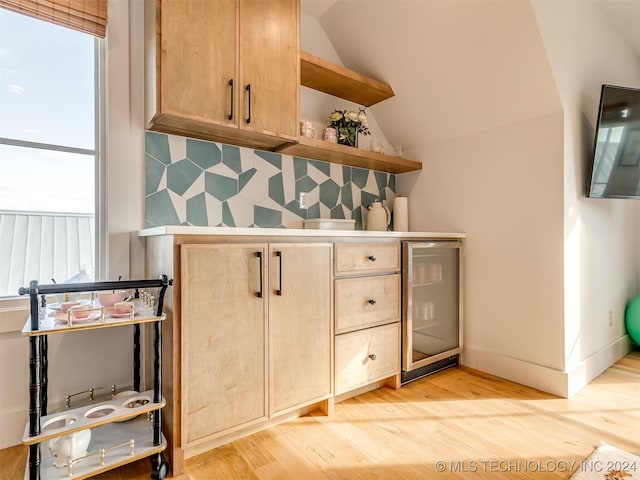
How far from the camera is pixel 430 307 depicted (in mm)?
2367

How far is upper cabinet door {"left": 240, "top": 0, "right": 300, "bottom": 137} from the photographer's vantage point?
5.82ft

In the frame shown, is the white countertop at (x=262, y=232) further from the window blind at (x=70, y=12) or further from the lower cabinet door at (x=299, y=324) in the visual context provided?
the window blind at (x=70, y=12)

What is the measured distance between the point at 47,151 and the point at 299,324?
4.84ft

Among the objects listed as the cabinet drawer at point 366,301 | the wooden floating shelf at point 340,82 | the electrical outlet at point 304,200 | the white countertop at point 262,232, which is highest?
the wooden floating shelf at point 340,82

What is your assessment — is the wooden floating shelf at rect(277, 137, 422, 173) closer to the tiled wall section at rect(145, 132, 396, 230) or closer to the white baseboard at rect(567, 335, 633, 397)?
the tiled wall section at rect(145, 132, 396, 230)

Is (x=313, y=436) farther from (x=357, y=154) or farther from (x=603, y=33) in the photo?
(x=603, y=33)

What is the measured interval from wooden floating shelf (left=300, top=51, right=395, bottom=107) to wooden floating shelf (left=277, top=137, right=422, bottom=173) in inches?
18.6

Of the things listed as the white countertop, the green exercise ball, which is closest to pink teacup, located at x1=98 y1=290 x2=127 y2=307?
the white countertop

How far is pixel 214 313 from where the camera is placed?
1440 millimetres

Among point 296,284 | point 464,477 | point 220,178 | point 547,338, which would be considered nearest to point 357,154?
point 220,178

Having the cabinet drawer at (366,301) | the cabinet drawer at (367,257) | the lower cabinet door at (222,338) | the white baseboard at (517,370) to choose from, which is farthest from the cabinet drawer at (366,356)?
the white baseboard at (517,370)

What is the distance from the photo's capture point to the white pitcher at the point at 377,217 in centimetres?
263

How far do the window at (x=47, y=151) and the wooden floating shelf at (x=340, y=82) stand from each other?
1158 mm

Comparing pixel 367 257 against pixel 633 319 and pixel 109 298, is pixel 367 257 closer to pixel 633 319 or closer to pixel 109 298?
pixel 109 298
